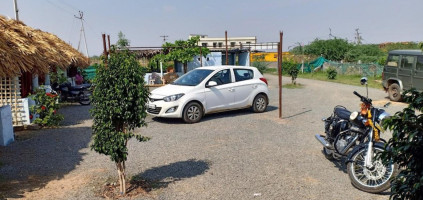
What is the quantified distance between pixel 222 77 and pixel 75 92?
725 cm

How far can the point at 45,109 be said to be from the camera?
30.7 feet

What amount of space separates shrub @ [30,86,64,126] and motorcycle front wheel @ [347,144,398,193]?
25.8ft

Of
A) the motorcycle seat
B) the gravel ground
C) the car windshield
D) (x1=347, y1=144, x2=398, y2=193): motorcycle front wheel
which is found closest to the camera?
(x1=347, y1=144, x2=398, y2=193): motorcycle front wheel

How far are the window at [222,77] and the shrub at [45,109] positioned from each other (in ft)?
15.0

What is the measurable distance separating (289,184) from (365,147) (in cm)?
122

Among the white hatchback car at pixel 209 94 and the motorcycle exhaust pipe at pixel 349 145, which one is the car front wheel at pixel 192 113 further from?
the motorcycle exhaust pipe at pixel 349 145

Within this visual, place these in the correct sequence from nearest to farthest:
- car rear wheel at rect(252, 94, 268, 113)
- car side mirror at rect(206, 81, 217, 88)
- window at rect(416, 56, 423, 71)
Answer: car side mirror at rect(206, 81, 217, 88) < car rear wheel at rect(252, 94, 268, 113) < window at rect(416, 56, 423, 71)

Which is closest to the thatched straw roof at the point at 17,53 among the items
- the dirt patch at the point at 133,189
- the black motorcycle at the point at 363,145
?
the dirt patch at the point at 133,189

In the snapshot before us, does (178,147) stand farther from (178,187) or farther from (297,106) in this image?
(297,106)

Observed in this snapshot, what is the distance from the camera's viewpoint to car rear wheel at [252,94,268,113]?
10922 mm

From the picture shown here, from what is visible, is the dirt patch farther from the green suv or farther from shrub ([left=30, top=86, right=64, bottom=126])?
the green suv

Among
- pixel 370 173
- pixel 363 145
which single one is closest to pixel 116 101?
pixel 363 145

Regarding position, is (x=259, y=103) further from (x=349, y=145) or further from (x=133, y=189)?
(x=133, y=189)

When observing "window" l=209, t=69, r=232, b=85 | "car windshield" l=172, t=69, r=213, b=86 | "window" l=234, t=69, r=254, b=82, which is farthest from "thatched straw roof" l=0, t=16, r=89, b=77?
"window" l=234, t=69, r=254, b=82
